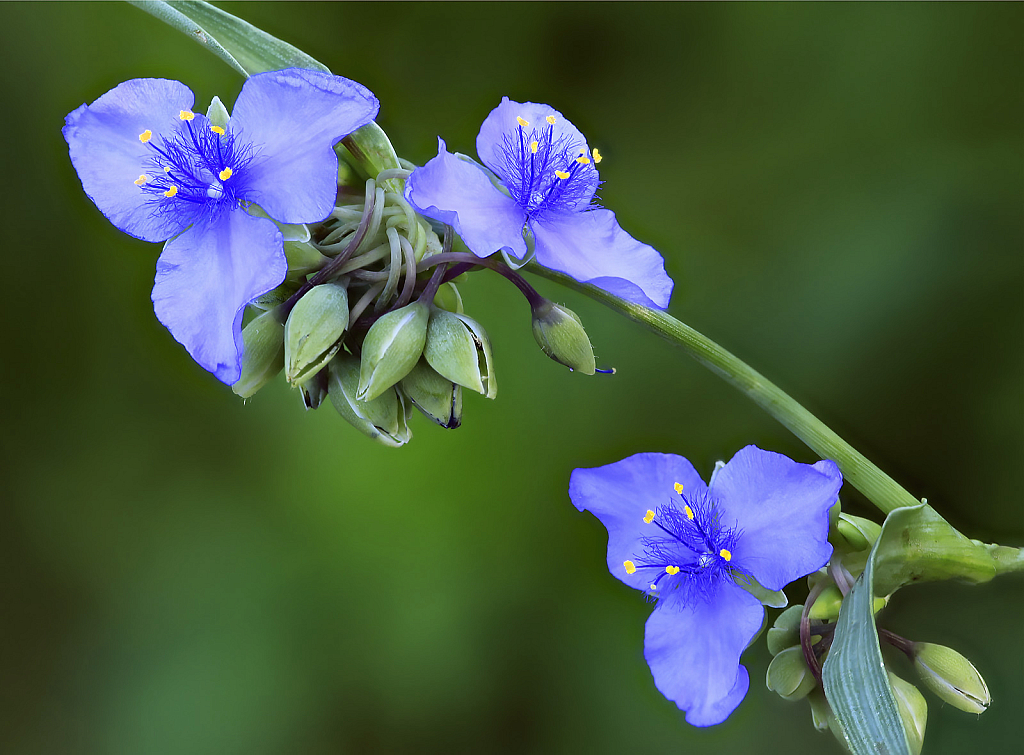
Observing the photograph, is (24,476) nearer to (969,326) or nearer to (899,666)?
(899,666)

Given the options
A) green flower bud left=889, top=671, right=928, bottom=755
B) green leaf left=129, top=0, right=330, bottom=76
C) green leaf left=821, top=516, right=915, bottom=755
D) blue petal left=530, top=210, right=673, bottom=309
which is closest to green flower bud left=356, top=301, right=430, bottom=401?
blue petal left=530, top=210, right=673, bottom=309

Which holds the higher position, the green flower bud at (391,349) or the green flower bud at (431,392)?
the green flower bud at (391,349)

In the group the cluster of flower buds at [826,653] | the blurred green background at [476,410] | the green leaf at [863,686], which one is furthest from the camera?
the blurred green background at [476,410]

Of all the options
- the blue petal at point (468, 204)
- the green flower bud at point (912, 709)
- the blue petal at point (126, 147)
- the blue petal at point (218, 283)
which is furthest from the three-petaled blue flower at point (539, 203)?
the green flower bud at point (912, 709)

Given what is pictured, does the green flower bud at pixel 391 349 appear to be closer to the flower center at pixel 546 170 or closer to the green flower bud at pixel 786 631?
the flower center at pixel 546 170

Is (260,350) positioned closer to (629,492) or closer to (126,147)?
(126,147)

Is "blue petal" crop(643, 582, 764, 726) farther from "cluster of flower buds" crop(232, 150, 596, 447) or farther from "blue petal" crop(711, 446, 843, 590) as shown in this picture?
"cluster of flower buds" crop(232, 150, 596, 447)

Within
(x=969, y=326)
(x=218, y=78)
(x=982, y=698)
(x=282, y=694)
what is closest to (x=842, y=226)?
(x=969, y=326)
